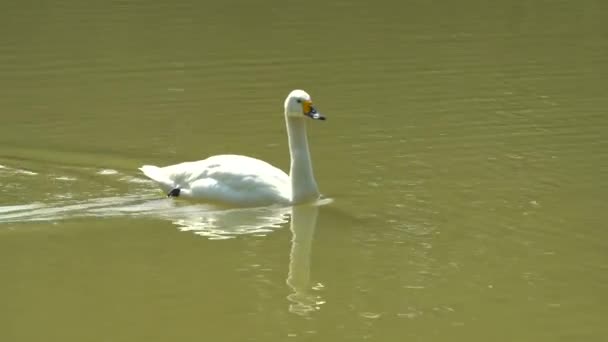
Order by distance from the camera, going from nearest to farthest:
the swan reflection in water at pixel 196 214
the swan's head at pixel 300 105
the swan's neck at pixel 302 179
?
the swan reflection in water at pixel 196 214 < the swan's neck at pixel 302 179 < the swan's head at pixel 300 105

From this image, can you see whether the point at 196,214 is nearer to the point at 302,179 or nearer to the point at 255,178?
the point at 255,178

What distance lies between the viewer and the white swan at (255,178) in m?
11.7

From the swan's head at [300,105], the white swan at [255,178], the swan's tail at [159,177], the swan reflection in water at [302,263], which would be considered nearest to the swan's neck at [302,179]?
the white swan at [255,178]

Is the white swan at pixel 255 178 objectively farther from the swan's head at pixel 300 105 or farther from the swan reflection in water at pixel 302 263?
the swan reflection in water at pixel 302 263

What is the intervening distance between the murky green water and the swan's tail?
0.18m

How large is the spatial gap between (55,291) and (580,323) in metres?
3.84

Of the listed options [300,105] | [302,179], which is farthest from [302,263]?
[300,105]

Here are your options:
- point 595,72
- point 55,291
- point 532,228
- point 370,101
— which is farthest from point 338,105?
point 55,291

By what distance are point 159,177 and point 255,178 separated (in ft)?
3.63

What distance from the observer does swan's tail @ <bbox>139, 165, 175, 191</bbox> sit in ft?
39.9

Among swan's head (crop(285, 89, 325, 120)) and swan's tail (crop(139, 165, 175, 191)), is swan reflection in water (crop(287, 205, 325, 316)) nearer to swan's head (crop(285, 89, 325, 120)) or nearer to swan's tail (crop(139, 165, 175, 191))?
Answer: swan's head (crop(285, 89, 325, 120))

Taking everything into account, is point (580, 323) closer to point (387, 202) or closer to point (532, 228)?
point (532, 228)

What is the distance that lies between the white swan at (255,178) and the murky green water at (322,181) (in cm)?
15

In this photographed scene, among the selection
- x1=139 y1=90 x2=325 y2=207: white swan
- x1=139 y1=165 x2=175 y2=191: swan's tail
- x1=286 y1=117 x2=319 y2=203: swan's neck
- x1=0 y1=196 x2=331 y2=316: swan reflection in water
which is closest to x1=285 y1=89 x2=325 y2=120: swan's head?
x1=139 y1=90 x2=325 y2=207: white swan
